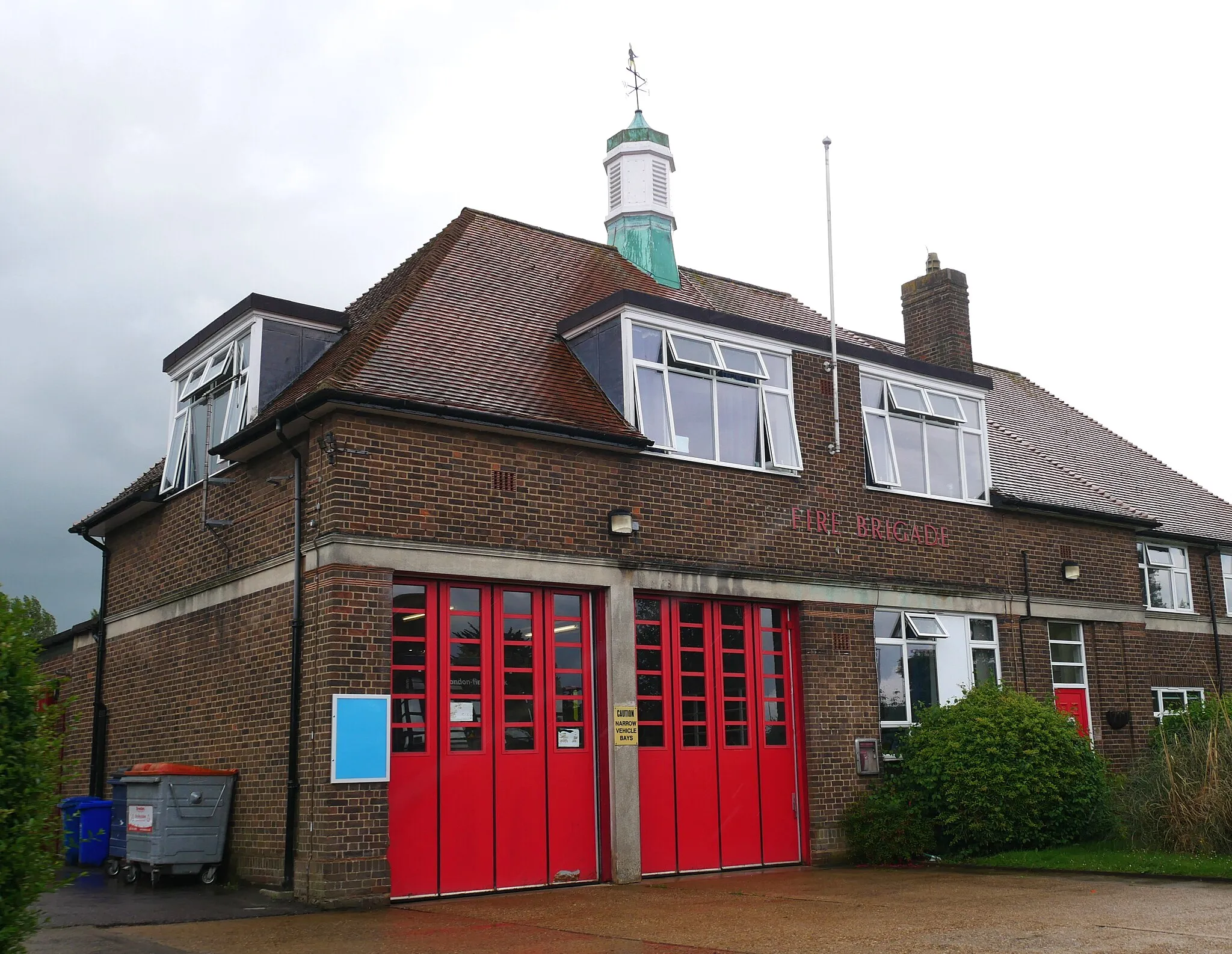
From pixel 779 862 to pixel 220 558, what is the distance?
7.43 meters

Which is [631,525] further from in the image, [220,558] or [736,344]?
[220,558]

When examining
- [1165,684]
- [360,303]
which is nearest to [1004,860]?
[1165,684]

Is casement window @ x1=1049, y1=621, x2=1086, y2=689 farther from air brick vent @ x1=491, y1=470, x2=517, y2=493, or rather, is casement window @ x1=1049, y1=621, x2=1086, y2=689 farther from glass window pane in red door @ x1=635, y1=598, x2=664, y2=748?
air brick vent @ x1=491, y1=470, x2=517, y2=493

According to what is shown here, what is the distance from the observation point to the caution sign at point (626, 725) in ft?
42.3

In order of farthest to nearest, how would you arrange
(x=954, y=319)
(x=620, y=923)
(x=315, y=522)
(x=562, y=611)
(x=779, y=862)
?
(x=954, y=319), (x=779, y=862), (x=562, y=611), (x=315, y=522), (x=620, y=923)

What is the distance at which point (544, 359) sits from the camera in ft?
47.4

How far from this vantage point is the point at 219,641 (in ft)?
44.4

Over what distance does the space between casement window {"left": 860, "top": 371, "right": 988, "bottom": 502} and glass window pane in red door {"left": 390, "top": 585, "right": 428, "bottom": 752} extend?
6.94m

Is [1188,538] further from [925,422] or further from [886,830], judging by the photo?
[886,830]

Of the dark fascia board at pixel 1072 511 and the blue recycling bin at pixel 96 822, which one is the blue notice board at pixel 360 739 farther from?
the dark fascia board at pixel 1072 511

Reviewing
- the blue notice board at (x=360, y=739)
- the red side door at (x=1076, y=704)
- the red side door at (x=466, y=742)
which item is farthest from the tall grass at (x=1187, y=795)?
the blue notice board at (x=360, y=739)

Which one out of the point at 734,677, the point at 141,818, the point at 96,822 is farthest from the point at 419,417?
the point at 96,822

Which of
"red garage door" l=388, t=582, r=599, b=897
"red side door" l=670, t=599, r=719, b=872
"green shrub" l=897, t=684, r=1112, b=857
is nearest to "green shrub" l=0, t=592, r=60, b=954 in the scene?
"red garage door" l=388, t=582, r=599, b=897

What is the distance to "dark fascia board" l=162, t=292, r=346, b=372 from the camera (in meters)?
14.1
